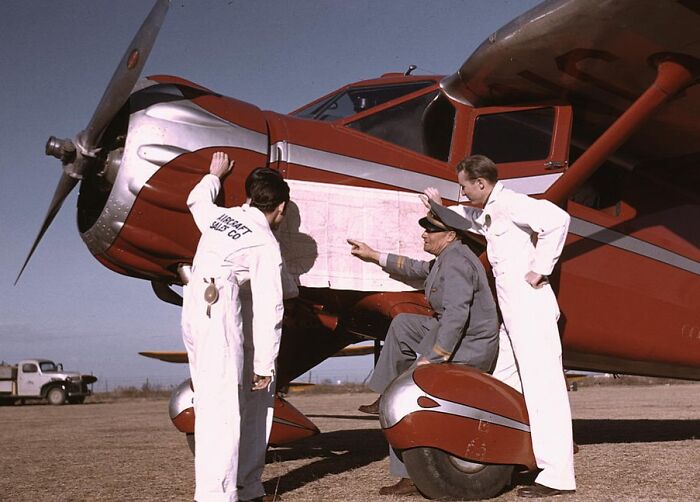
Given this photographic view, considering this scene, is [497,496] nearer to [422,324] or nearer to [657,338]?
[422,324]

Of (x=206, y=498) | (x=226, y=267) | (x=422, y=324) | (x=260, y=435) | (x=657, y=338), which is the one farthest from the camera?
(x=657, y=338)

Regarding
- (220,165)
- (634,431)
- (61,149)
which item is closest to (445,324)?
(220,165)

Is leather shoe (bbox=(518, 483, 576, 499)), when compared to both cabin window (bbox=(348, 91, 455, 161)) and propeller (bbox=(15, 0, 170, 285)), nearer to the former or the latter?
cabin window (bbox=(348, 91, 455, 161))

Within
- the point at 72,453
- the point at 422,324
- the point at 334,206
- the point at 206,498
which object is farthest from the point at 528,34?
the point at 72,453

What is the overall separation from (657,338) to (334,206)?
3.03 m

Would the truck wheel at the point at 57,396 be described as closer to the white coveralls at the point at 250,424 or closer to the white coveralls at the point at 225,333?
the white coveralls at the point at 250,424

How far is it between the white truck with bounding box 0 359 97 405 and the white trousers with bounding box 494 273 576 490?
31687 millimetres

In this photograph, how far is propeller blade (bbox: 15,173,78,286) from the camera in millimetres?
5449

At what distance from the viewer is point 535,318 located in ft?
14.8

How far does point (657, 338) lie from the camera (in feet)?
20.4

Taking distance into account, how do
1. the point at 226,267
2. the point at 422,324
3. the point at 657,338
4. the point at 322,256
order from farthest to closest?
the point at 657,338 < the point at 322,256 < the point at 422,324 < the point at 226,267

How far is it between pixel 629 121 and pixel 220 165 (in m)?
2.80

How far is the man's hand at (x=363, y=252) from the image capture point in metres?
5.25

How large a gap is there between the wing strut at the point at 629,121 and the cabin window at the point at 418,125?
944 mm
